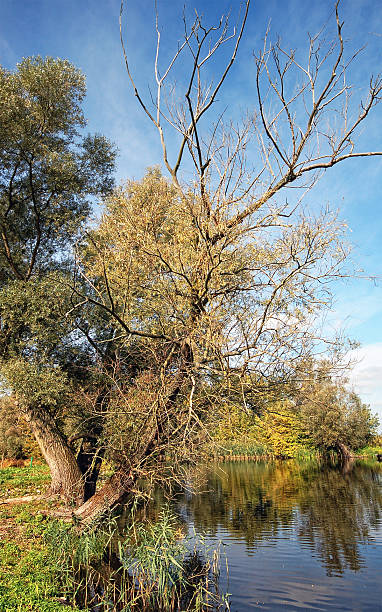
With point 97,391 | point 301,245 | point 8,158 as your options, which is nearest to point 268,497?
point 97,391

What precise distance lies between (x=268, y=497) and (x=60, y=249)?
15680 millimetres

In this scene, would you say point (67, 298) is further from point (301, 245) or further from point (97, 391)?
point (301, 245)

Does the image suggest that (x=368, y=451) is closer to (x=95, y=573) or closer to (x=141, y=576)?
(x=95, y=573)

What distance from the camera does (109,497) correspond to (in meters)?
11.1

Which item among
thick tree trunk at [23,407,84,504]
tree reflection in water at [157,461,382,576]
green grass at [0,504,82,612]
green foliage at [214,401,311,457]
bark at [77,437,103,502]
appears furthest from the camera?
bark at [77,437,103,502]

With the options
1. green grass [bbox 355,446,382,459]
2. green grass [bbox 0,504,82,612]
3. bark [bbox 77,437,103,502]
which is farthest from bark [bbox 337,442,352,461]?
green grass [bbox 0,504,82,612]

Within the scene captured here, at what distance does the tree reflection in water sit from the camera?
1216cm

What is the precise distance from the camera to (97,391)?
13.2m

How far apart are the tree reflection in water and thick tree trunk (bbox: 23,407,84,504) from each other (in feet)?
15.5

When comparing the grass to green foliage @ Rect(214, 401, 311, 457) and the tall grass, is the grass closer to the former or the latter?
the tall grass

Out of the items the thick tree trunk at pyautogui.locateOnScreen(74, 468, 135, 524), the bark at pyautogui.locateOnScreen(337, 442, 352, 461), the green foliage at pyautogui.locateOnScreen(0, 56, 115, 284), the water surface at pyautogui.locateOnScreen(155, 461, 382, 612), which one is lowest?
the water surface at pyautogui.locateOnScreen(155, 461, 382, 612)

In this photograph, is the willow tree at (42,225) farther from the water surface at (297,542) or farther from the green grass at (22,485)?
the water surface at (297,542)

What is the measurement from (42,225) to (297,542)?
14.2 meters

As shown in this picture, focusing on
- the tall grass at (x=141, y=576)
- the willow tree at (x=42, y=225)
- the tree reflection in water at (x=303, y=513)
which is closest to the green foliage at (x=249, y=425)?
the tree reflection in water at (x=303, y=513)
